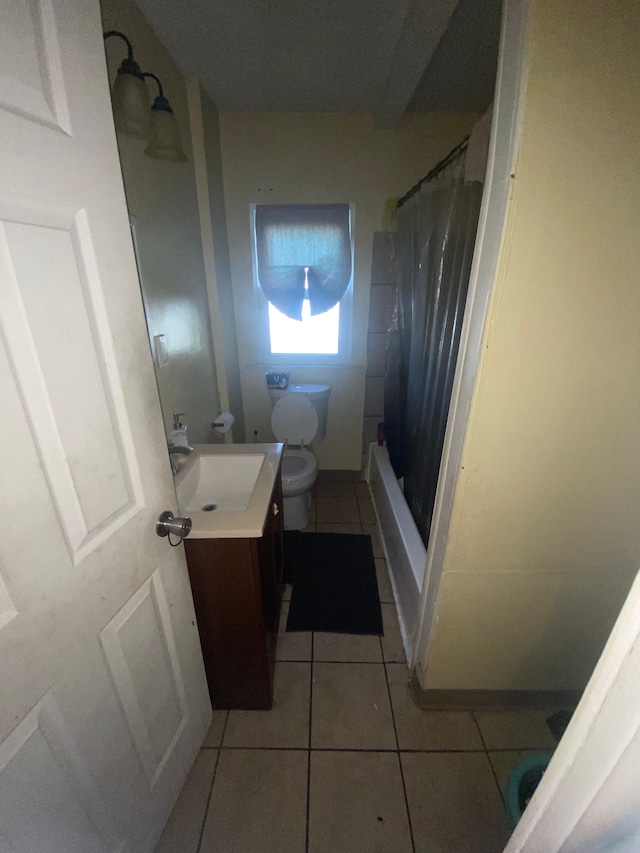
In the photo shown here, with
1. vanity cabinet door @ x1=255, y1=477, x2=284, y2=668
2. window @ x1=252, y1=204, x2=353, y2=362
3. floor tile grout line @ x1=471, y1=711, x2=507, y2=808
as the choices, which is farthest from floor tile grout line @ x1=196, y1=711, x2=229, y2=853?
window @ x1=252, y1=204, x2=353, y2=362

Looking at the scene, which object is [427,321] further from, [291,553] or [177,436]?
[291,553]

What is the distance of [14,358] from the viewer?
Result: 491 millimetres

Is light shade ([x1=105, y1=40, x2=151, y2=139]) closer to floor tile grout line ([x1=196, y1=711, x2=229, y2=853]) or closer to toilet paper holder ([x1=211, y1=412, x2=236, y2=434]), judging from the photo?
toilet paper holder ([x1=211, y1=412, x2=236, y2=434])

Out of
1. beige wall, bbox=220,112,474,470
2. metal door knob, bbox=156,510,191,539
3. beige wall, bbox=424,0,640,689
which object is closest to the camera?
beige wall, bbox=424,0,640,689

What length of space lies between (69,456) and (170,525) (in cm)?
33

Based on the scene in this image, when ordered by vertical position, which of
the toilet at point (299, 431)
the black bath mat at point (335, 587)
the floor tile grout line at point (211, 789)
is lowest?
the floor tile grout line at point (211, 789)

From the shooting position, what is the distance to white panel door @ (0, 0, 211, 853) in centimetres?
49

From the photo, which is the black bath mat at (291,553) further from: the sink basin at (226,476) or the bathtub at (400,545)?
the sink basin at (226,476)

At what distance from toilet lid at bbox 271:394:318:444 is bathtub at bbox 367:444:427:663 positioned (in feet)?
1.72

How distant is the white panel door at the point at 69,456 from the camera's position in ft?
1.62

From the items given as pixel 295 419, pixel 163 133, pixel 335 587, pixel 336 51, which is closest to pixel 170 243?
pixel 163 133

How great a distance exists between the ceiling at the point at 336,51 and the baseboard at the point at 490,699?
7.72 ft

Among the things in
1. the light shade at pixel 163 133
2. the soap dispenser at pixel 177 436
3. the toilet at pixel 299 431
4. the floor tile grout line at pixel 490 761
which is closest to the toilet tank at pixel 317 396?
the toilet at pixel 299 431

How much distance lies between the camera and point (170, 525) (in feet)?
2.77
